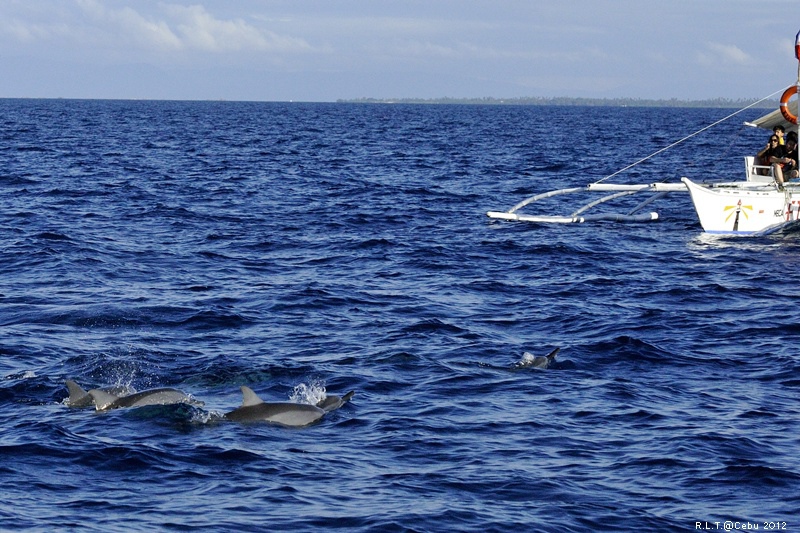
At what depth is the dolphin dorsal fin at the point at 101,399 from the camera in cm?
1266

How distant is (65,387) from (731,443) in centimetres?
805

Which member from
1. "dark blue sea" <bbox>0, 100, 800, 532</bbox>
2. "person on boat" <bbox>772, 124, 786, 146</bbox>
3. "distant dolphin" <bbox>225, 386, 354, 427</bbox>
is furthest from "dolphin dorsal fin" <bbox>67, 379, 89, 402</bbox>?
"person on boat" <bbox>772, 124, 786, 146</bbox>

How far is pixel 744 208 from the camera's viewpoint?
26.6 metres

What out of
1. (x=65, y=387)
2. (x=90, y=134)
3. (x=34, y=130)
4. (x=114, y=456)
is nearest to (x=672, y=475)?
(x=114, y=456)

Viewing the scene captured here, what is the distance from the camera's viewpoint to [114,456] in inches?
437

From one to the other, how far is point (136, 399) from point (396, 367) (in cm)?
380

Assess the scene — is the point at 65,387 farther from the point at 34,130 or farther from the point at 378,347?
the point at 34,130

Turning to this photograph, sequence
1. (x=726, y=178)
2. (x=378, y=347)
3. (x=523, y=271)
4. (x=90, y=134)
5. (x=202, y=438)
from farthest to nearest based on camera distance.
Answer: (x=90, y=134) → (x=726, y=178) → (x=523, y=271) → (x=378, y=347) → (x=202, y=438)

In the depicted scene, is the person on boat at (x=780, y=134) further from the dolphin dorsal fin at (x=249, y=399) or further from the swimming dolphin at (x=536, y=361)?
the dolphin dorsal fin at (x=249, y=399)

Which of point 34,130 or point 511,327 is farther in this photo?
point 34,130

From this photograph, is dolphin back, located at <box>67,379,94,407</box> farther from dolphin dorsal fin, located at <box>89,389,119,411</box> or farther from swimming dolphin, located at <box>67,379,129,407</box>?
dolphin dorsal fin, located at <box>89,389,119,411</box>

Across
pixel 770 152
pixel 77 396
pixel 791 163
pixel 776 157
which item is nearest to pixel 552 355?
pixel 77 396

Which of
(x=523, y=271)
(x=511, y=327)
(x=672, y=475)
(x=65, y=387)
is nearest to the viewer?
(x=672, y=475)

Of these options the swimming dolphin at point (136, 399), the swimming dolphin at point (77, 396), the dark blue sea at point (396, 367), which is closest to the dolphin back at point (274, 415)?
the dark blue sea at point (396, 367)
